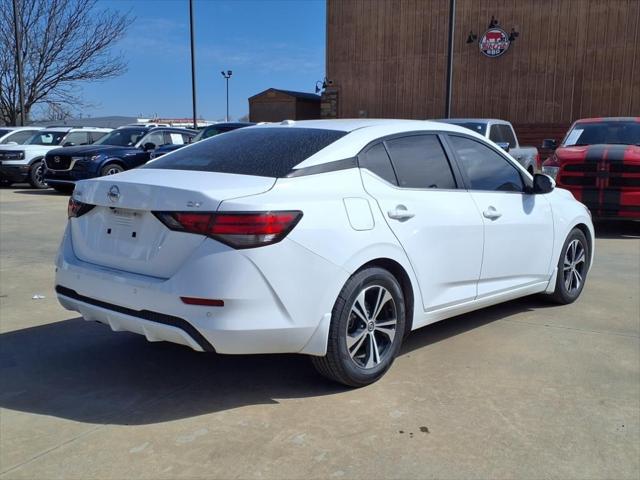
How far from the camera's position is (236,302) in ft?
10.5

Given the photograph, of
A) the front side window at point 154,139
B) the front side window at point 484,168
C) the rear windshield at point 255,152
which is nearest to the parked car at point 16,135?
the front side window at point 154,139

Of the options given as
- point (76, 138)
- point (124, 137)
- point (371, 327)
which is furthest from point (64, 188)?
point (371, 327)

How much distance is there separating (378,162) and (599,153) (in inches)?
269

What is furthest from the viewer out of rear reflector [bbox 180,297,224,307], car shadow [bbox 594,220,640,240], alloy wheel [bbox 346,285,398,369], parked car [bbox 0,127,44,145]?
parked car [bbox 0,127,44,145]

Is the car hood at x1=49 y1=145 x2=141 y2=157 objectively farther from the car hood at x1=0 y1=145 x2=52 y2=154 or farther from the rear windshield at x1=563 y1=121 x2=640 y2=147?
the rear windshield at x1=563 y1=121 x2=640 y2=147

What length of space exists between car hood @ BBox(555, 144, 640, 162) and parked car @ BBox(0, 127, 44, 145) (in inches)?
550

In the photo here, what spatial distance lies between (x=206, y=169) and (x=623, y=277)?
510 centimetres

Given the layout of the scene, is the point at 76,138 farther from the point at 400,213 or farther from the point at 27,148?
the point at 400,213

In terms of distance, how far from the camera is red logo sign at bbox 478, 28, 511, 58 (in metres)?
28.6

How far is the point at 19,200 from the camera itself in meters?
13.9

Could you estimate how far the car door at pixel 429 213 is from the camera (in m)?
3.89

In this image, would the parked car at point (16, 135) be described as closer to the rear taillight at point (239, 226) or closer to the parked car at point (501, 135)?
the parked car at point (501, 135)

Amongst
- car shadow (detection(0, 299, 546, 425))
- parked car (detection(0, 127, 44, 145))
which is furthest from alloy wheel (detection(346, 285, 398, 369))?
parked car (detection(0, 127, 44, 145))

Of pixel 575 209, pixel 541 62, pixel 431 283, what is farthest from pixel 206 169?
pixel 541 62
